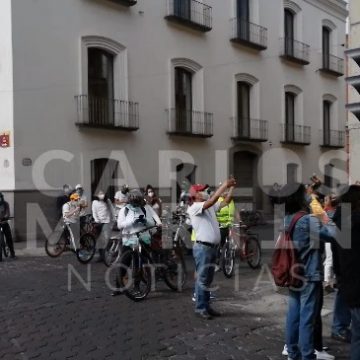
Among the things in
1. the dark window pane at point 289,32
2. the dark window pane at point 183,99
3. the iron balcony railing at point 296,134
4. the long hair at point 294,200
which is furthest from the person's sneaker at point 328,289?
the dark window pane at point 289,32

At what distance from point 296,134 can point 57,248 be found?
15.3 m

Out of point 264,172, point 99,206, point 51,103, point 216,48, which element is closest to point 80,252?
point 99,206

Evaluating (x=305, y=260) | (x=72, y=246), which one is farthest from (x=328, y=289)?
(x=72, y=246)

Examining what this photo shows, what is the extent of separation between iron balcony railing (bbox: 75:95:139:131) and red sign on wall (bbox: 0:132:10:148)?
6.46 feet

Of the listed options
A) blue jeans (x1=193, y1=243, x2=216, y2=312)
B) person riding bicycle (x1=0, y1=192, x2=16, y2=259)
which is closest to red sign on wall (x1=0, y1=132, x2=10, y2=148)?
person riding bicycle (x1=0, y1=192, x2=16, y2=259)

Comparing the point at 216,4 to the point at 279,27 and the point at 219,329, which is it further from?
the point at 219,329

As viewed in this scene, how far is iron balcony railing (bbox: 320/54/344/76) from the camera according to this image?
87.2ft

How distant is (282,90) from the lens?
2381cm

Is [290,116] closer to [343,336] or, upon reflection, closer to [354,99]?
[354,99]

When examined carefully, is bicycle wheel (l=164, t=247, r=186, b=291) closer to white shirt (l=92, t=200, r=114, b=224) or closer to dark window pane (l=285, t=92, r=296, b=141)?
white shirt (l=92, t=200, r=114, b=224)

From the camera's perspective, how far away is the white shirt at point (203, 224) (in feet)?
22.0

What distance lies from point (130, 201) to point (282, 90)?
670 inches

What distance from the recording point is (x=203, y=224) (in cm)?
676

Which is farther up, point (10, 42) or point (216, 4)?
point (216, 4)
